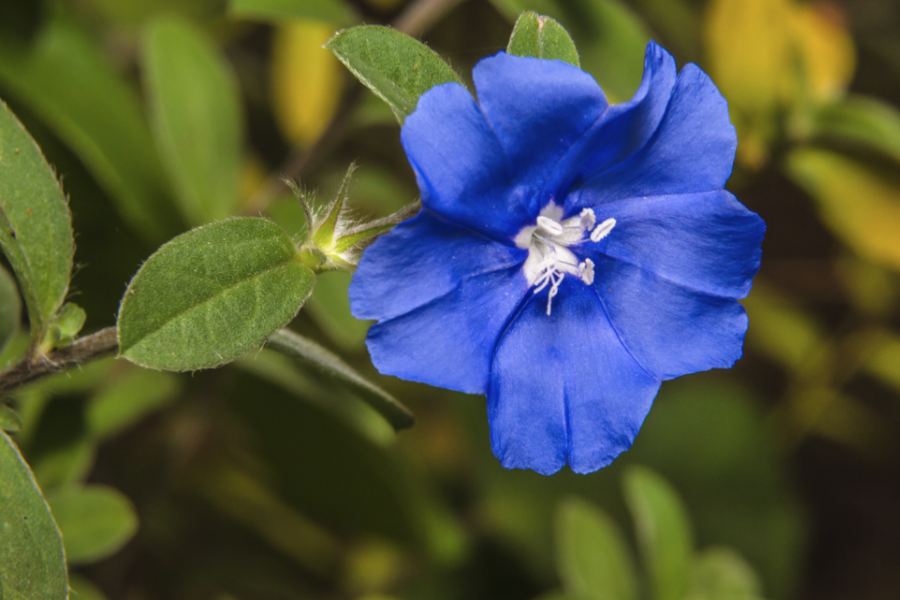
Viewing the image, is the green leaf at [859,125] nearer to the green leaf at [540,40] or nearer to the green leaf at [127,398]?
the green leaf at [540,40]

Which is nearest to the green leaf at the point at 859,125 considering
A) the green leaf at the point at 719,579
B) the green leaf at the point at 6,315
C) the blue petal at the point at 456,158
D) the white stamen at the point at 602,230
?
the green leaf at the point at 719,579

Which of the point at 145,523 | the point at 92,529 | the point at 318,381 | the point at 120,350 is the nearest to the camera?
the point at 120,350

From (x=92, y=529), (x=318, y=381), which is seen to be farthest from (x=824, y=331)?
(x=92, y=529)

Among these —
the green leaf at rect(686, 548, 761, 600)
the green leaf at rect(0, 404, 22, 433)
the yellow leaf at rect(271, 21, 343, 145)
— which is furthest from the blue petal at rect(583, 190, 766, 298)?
the yellow leaf at rect(271, 21, 343, 145)

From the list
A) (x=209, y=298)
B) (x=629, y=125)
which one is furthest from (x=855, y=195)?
(x=209, y=298)

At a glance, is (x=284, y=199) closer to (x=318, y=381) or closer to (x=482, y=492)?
(x=318, y=381)

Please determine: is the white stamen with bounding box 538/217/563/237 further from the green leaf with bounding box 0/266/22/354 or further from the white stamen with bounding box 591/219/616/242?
the green leaf with bounding box 0/266/22/354
